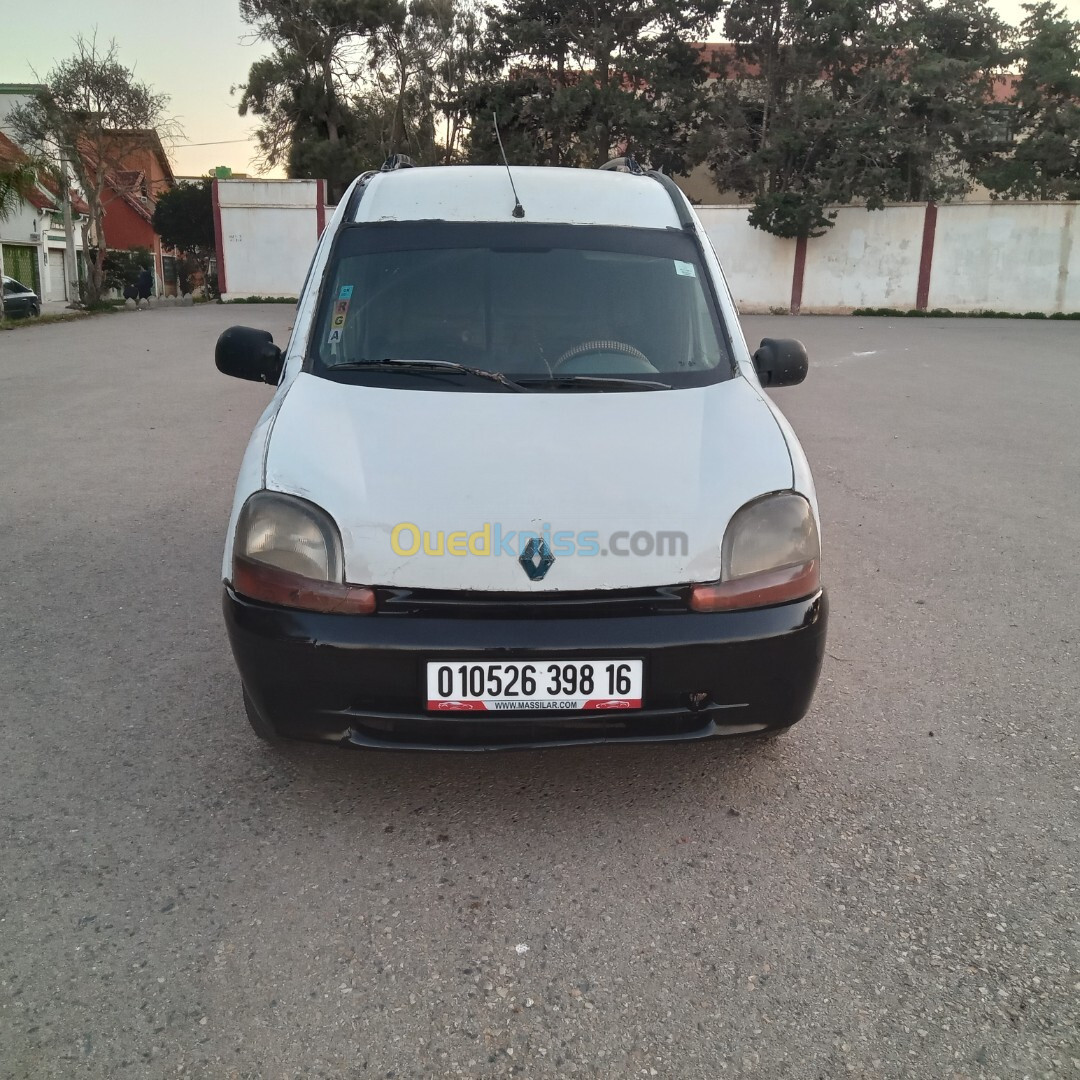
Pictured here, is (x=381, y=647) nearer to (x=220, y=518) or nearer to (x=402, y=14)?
(x=220, y=518)

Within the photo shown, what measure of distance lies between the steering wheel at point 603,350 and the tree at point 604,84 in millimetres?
34233

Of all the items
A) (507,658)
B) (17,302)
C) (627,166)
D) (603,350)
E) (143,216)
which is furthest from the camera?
(143,216)

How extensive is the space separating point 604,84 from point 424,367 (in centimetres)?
3648

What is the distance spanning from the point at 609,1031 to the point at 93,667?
110 inches

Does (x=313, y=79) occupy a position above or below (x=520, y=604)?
above

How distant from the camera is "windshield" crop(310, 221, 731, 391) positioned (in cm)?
358

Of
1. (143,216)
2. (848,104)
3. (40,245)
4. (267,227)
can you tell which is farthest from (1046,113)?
(143,216)

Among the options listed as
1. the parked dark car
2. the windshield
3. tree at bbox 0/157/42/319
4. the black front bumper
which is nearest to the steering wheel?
the windshield

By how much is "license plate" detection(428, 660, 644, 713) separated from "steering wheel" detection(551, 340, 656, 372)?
4.40 ft

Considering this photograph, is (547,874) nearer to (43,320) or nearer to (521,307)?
(521,307)

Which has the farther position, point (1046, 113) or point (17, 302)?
point (1046, 113)

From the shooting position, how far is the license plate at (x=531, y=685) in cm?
269

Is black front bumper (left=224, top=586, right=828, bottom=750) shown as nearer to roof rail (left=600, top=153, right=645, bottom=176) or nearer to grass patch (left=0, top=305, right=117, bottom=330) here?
roof rail (left=600, top=153, right=645, bottom=176)

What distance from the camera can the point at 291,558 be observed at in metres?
2.79
